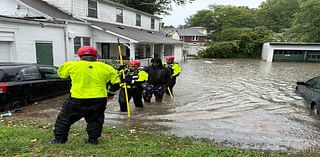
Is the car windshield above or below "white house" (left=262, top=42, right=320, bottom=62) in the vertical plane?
below

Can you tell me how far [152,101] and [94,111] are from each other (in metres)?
5.66

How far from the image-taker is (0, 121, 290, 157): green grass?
13.7ft

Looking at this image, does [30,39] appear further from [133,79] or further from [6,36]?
[133,79]

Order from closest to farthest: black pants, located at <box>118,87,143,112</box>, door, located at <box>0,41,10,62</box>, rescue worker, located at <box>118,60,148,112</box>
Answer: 1. rescue worker, located at <box>118,60,148,112</box>
2. black pants, located at <box>118,87,143,112</box>
3. door, located at <box>0,41,10,62</box>

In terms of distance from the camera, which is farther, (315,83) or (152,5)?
(152,5)

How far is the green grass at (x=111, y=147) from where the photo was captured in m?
4.16

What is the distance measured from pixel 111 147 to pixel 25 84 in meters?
5.12

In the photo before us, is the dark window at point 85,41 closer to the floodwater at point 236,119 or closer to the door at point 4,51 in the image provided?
the door at point 4,51

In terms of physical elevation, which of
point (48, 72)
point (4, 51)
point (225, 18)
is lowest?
point (48, 72)

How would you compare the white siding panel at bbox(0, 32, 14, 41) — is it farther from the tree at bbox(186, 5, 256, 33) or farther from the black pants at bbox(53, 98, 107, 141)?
the tree at bbox(186, 5, 256, 33)

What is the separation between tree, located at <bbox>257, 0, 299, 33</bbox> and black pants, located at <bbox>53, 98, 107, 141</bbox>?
237 feet

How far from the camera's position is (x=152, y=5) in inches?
1468

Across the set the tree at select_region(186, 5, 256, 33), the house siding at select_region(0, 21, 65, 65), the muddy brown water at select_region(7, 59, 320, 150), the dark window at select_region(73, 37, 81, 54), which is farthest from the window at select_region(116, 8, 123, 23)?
the tree at select_region(186, 5, 256, 33)

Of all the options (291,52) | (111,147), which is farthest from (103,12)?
(291,52)
